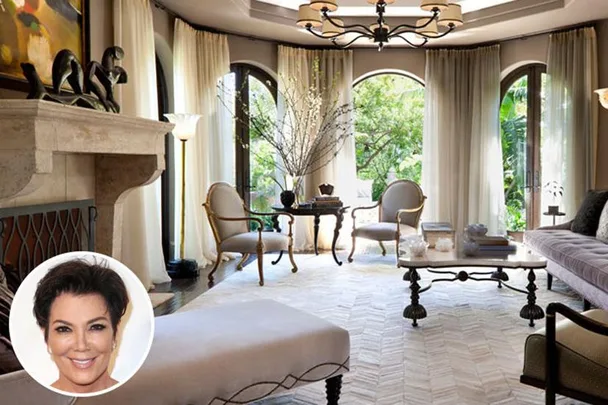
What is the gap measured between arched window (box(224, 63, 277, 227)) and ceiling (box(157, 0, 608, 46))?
1.85 ft

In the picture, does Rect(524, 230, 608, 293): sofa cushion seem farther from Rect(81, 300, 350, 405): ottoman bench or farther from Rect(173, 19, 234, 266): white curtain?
Rect(173, 19, 234, 266): white curtain

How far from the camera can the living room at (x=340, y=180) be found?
2.58 meters

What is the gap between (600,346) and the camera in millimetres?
2043

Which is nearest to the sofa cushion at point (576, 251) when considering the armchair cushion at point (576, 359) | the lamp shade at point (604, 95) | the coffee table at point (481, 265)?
the coffee table at point (481, 265)

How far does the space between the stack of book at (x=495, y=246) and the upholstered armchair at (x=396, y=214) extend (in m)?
1.74

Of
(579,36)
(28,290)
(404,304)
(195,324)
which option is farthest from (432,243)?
(28,290)

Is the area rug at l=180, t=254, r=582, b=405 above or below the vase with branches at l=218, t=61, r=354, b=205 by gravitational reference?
below

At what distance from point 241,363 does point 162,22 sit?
4.43 metres

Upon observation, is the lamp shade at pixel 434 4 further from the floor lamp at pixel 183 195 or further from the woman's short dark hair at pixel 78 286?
the woman's short dark hair at pixel 78 286

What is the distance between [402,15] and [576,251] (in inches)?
141

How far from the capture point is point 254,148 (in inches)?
279

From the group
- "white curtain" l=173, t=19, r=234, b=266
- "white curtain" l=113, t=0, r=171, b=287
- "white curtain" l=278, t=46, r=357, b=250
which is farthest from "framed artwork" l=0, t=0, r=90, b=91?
"white curtain" l=278, t=46, r=357, b=250

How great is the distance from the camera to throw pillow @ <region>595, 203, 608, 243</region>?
15.0ft

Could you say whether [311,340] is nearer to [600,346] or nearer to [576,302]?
[600,346]
